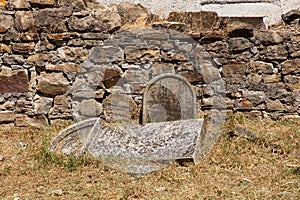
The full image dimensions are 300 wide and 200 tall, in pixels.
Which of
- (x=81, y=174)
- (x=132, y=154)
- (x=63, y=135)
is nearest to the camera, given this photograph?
(x=81, y=174)

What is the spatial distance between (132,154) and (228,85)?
206 centimetres

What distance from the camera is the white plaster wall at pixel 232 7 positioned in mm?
8766

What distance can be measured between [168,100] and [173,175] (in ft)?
5.45

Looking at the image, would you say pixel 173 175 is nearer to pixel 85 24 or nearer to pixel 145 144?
pixel 145 144

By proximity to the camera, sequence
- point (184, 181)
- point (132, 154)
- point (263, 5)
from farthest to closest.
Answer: point (263, 5)
point (132, 154)
point (184, 181)

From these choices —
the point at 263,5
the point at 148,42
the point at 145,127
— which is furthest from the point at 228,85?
the point at 263,5

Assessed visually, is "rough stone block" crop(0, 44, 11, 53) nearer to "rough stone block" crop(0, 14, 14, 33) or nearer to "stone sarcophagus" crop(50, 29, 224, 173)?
"rough stone block" crop(0, 14, 14, 33)

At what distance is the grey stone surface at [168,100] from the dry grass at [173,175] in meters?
0.74

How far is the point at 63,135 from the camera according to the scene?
4.96 meters

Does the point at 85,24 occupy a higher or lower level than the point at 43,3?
lower

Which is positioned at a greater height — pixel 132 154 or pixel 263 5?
pixel 263 5

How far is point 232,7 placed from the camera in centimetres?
893

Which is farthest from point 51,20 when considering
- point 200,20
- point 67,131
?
point 200,20

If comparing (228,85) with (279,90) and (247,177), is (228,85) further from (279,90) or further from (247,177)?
(247,177)
